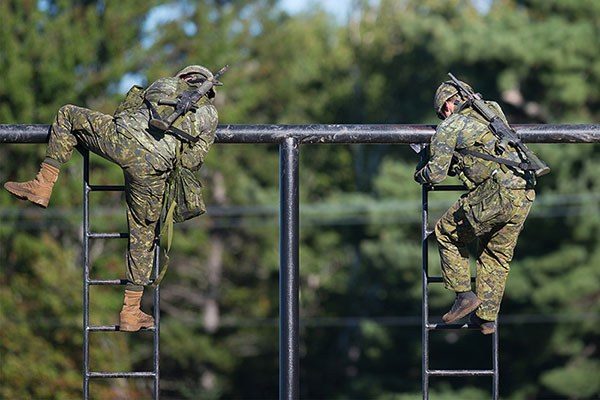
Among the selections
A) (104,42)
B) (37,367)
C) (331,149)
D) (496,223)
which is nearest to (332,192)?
(331,149)

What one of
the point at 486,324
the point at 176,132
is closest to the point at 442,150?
the point at 486,324

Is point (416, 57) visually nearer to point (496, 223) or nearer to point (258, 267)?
point (258, 267)

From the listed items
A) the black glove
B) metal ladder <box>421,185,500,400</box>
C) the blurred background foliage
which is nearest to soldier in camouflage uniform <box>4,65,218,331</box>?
the black glove

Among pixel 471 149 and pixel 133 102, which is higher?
pixel 133 102

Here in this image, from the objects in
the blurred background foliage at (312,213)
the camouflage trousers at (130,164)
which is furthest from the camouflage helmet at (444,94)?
the blurred background foliage at (312,213)

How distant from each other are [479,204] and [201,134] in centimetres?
123

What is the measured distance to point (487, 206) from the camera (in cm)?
551

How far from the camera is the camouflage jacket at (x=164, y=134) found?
5523mm

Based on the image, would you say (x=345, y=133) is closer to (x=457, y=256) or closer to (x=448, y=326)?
(x=457, y=256)

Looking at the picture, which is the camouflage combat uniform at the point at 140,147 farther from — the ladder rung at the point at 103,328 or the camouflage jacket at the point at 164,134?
the ladder rung at the point at 103,328

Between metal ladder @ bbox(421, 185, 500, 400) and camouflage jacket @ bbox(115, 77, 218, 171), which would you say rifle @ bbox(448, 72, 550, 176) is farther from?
camouflage jacket @ bbox(115, 77, 218, 171)

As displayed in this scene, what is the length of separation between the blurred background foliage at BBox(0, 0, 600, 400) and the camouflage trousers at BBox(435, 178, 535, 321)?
727 inches

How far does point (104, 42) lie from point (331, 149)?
734 cm

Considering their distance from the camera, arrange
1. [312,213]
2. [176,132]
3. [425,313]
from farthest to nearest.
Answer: [312,213] → [425,313] → [176,132]
